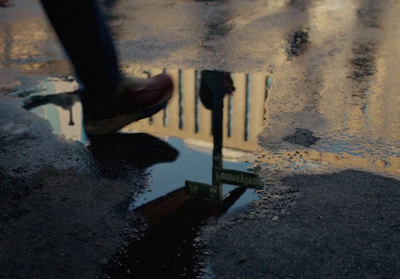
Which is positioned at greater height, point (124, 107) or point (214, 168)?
point (124, 107)

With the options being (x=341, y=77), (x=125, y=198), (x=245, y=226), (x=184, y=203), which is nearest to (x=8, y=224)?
(x=125, y=198)

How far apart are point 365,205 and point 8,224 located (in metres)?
1.41

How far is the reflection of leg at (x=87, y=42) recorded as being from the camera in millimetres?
2631

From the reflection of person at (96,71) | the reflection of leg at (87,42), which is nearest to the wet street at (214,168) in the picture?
the reflection of person at (96,71)

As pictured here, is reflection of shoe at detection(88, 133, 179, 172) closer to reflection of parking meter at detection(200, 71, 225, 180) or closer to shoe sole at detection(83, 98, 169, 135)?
shoe sole at detection(83, 98, 169, 135)

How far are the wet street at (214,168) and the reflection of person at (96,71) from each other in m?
0.11

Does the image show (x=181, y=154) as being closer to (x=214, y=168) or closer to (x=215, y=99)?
(x=214, y=168)

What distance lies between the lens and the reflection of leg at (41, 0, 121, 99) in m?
2.63

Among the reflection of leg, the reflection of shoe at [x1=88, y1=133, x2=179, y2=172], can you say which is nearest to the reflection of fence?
the reflection of shoe at [x1=88, y1=133, x2=179, y2=172]

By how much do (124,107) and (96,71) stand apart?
27 cm

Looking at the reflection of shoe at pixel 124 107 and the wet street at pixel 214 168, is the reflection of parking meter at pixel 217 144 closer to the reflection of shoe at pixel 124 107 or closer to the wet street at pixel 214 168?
the wet street at pixel 214 168

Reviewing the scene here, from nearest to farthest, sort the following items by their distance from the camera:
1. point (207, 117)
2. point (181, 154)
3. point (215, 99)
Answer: point (181, 154) < point (207, 117) < point (215, 99)

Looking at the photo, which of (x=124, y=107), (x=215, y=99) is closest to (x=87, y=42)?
(x=124, y=107)

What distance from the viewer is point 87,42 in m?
2.73
